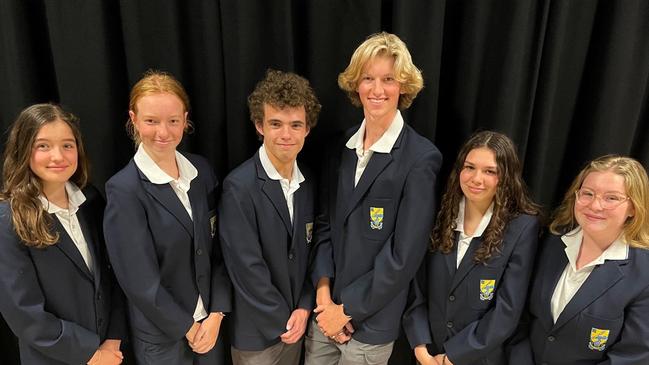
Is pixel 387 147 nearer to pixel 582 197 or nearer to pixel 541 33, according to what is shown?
pixel 582 197

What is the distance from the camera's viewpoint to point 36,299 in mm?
1610

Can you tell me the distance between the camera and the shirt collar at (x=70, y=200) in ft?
5.33

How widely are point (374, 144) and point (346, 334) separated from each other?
75 cm

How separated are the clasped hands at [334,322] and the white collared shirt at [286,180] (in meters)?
0.39

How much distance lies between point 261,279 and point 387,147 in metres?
0.66

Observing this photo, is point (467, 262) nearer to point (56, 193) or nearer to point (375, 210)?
point (375, 210)

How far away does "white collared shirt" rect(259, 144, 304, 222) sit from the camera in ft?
5.95

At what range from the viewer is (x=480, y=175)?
5.67ft

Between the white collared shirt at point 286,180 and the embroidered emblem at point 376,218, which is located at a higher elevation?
the white collared shirt at point 286,180

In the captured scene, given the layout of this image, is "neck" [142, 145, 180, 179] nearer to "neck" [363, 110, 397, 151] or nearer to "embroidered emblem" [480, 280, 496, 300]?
"neck" [363, 110, 397, 151]

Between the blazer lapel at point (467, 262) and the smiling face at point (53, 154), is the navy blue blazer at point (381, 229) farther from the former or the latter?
the smiling face at point (53, 154)

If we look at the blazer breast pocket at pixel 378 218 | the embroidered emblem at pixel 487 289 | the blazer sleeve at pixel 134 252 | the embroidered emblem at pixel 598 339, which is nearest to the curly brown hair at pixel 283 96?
the blazer breast pocket at pixel 378 218

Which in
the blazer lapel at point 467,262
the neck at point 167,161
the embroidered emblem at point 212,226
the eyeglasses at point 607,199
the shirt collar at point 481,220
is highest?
the neck at point 167,161

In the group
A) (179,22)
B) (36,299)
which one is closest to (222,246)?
(36,299)
